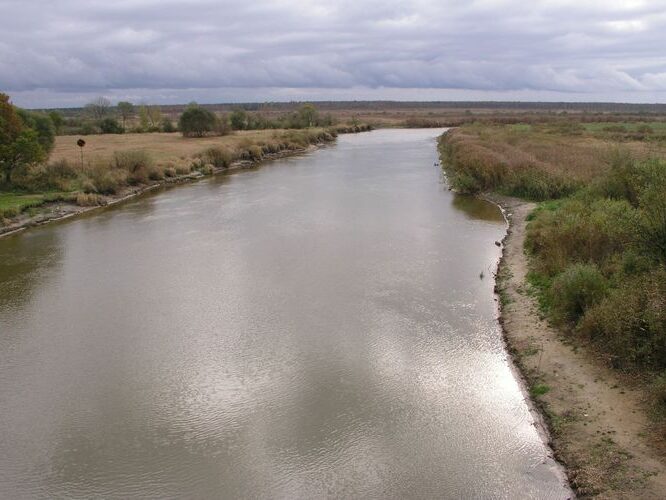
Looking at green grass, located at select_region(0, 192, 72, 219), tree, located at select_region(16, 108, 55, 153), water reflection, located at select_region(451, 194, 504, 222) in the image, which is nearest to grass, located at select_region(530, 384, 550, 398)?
water reflection, located at select_region(451, 194, 504, 222)

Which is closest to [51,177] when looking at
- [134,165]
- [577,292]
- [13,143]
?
[13,143]

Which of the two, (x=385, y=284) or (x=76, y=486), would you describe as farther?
(x=385, y=284)

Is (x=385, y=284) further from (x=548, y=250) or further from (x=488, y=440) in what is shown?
(x=488, y=440)

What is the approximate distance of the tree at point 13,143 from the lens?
2323 centimetres

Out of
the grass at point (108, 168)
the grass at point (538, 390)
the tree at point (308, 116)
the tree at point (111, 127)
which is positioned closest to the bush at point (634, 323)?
the grass at point (538, 390)

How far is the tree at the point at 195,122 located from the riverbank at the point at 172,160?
1.76 metres

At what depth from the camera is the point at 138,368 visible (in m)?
10.2

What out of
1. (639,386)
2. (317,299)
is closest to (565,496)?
(639,386)

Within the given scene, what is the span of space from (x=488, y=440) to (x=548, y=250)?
7.09 m

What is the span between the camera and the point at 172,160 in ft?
117

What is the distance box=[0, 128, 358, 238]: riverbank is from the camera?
23016 millimetres

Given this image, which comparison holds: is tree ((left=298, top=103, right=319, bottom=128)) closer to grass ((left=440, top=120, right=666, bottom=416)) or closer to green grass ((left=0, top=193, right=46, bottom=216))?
green grass ((left=0, top=193, right=46, bottom=216))

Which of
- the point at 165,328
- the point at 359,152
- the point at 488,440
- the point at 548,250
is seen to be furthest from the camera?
the point at 359,152

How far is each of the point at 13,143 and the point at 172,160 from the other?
1260 centimetres
